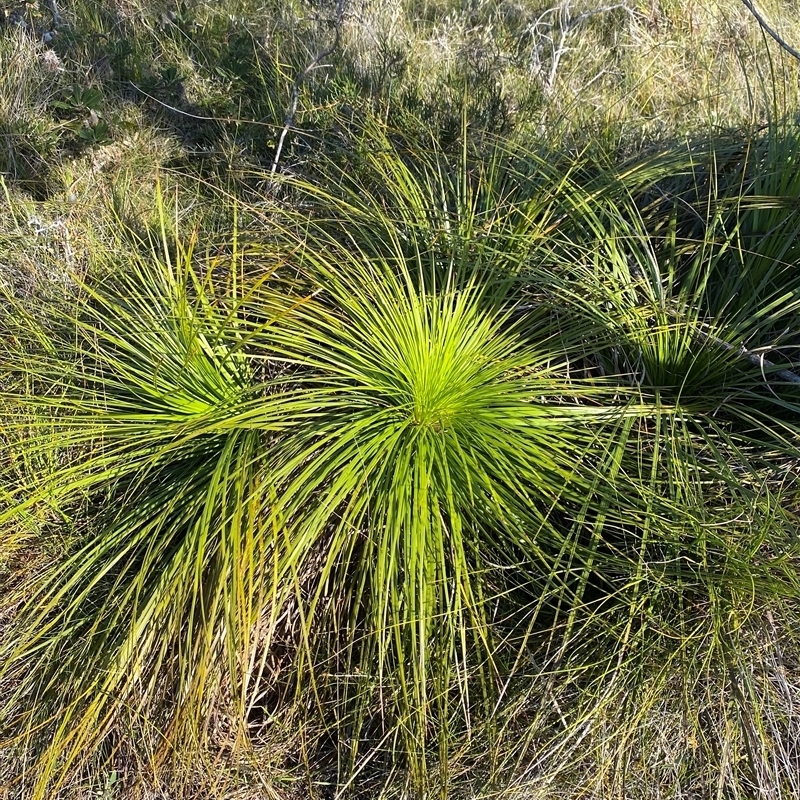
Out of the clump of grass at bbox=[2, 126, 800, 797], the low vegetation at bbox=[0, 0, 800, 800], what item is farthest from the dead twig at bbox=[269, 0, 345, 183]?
the clump of grass at bbox=[2, 126, 800, 797]

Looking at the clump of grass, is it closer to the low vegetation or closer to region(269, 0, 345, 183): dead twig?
the low vegetation

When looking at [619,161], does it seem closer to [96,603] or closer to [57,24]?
[96,603]

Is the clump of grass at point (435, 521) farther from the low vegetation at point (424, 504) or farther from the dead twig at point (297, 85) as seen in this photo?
the dead twig at point (297, 85)

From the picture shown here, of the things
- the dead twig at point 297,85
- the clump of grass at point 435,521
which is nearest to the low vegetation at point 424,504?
the clump of grass at point 435,521

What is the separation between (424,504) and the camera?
1.39 metres

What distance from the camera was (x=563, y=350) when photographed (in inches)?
66.5

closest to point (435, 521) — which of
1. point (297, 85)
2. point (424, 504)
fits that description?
point (424, 504)

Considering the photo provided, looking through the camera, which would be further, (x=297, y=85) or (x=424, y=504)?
(x=297, y=85)

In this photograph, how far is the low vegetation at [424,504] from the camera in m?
1.35

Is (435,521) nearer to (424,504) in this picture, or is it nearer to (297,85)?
(424,504)

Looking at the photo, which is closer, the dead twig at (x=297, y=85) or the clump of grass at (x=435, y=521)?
the clump of grass at (x=435, y=521)

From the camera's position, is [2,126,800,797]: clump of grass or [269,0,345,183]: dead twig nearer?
[2,126,800,797]: clump of grass

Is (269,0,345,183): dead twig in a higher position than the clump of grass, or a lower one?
higher

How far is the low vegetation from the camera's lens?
1.35 metres
